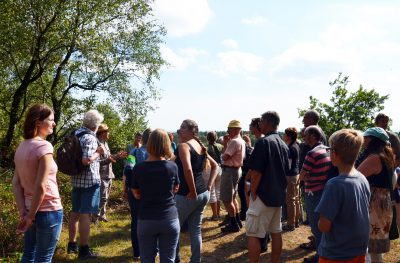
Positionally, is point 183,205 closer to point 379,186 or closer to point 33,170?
point 33,170

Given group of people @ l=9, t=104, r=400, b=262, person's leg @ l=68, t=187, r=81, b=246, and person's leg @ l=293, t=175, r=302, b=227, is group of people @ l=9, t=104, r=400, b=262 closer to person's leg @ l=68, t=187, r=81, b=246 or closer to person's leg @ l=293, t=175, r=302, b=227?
person's leg @ l=68, t=187, r=81, b=246

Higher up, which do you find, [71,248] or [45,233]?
[45,233]

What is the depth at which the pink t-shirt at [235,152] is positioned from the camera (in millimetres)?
6895

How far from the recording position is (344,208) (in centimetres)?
289

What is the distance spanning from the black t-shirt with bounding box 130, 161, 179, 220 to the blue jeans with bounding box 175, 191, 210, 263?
873 millimetres

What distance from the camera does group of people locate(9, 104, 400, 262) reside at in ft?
9.66

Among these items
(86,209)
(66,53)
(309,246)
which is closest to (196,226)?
(86,209)

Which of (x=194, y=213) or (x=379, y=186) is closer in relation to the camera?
(x=379, y=186)

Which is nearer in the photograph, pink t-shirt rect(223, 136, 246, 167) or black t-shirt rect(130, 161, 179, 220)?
black t-shirt rect(130, 161, 179, 220)

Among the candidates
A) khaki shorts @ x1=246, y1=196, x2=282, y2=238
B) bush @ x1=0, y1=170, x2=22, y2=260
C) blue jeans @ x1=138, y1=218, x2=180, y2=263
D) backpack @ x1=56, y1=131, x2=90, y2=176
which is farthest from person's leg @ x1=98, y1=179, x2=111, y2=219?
blue jeans @ x1=138, y1=218, x2=180, y2=263

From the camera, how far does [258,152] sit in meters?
4.65

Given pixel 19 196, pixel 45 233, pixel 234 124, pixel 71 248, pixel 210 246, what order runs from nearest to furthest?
pixel 45 233, pixel 19 196, pixel 71 248, pixel 210 246, pixel 234 124

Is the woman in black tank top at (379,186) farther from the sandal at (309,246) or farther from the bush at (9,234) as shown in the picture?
the bush at (9,234)

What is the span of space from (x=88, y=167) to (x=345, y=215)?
3.48 meters
